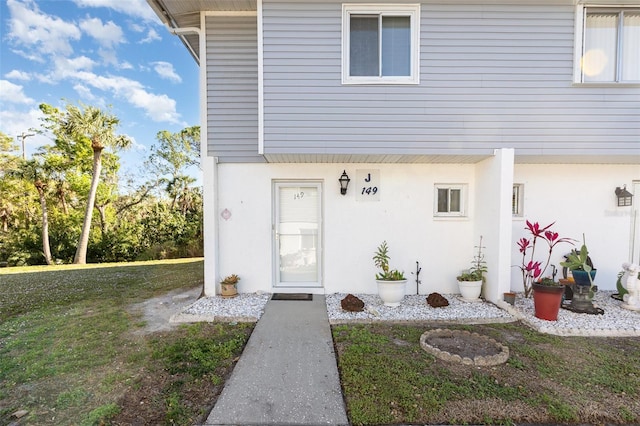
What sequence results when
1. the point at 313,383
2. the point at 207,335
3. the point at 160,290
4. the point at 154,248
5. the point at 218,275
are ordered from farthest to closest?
the point at 154,248 < the point at 160,290 < the point at 218,275 < the point at 207,335 < the point at 313,383

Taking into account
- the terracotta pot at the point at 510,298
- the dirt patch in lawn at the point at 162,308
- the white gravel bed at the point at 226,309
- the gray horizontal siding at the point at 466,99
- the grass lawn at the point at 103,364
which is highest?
the gray horizontal siding at the point at 466,99

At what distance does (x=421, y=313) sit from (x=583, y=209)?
400cm

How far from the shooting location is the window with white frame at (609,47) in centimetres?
477

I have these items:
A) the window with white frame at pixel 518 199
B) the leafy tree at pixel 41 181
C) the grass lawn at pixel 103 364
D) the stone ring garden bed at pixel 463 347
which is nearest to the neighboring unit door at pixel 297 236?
the grass lawn at pixel 103 364

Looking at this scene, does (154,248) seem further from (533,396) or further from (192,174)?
(533,396)

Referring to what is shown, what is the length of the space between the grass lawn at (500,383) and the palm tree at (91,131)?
14841mm

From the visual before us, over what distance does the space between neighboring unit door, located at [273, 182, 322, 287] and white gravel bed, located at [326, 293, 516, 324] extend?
2.83ft

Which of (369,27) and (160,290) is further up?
(369,27)

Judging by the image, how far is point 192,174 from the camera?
1931 centimetres

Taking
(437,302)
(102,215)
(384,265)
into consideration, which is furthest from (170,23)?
(102,215)

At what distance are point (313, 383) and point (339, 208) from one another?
3259mm

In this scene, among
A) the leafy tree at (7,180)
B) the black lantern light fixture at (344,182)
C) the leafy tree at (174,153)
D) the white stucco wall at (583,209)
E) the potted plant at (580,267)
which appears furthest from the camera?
the leafy tree at (174,153)

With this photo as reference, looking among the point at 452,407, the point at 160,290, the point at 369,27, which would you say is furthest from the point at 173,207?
the point at 452,407

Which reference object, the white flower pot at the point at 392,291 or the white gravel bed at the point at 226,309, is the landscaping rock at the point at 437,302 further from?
the white gravel bed at the point at 226,309
